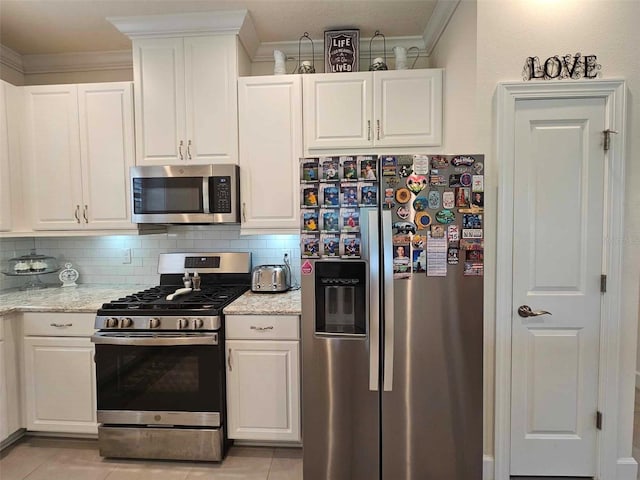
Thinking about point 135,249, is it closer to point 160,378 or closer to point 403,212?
point 160,378

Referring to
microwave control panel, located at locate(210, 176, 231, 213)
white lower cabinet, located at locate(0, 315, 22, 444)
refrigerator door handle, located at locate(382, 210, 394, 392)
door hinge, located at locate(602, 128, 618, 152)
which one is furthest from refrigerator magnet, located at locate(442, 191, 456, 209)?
white lower cabinet, located at locate(0, 315, 22, 444)

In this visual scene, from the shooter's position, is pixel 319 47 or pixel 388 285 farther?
pixel 319 47

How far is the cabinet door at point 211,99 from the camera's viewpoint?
242cm

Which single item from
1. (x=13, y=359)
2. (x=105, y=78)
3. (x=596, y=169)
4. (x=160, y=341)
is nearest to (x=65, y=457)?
(x=13, y=359)

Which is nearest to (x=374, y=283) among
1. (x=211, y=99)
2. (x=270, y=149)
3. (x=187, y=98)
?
(x=270, y=149)

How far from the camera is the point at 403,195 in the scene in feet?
5.52

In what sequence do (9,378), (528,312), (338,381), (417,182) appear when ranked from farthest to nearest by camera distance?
(9,378) < (528,312) < (338,381) < (417,182)

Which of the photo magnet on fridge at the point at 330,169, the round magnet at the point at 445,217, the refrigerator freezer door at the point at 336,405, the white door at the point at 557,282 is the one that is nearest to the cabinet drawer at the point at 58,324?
the refrigerator freezer door at the point at 336,405

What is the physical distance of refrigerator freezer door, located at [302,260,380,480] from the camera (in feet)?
5.84

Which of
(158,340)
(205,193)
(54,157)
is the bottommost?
(158,340)

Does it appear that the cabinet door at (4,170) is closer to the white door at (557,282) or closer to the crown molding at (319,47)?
the crown molding at (319,47)

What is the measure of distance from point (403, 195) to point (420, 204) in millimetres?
93

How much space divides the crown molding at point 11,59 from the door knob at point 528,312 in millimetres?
4147

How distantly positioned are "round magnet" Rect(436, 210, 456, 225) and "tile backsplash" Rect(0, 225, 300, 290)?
131cm
